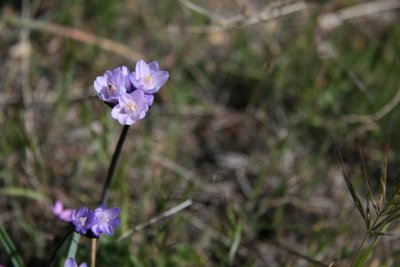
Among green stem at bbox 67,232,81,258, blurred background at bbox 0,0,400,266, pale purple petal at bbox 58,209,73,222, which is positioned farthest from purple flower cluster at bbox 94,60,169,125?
blurred background at bbox 0,0,400,266

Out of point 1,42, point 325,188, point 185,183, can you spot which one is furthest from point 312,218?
point 1,42

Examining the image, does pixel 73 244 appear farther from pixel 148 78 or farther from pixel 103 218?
pixel 148 78

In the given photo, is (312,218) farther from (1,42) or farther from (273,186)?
(1,42)

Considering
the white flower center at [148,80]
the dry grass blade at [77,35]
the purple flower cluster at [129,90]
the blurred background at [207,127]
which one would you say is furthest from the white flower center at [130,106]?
the dry grass blade at [77,35]

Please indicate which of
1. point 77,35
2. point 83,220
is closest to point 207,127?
point 77,35

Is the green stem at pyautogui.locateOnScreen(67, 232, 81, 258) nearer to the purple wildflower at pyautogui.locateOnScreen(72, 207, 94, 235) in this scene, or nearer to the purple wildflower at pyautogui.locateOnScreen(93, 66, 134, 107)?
the purple wildflower at pyautogui.locateOnScreen(72, 207, 94, 235)

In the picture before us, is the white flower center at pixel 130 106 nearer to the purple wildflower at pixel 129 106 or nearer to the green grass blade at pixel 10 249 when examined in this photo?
the purple wildflower at pixel 129 106
